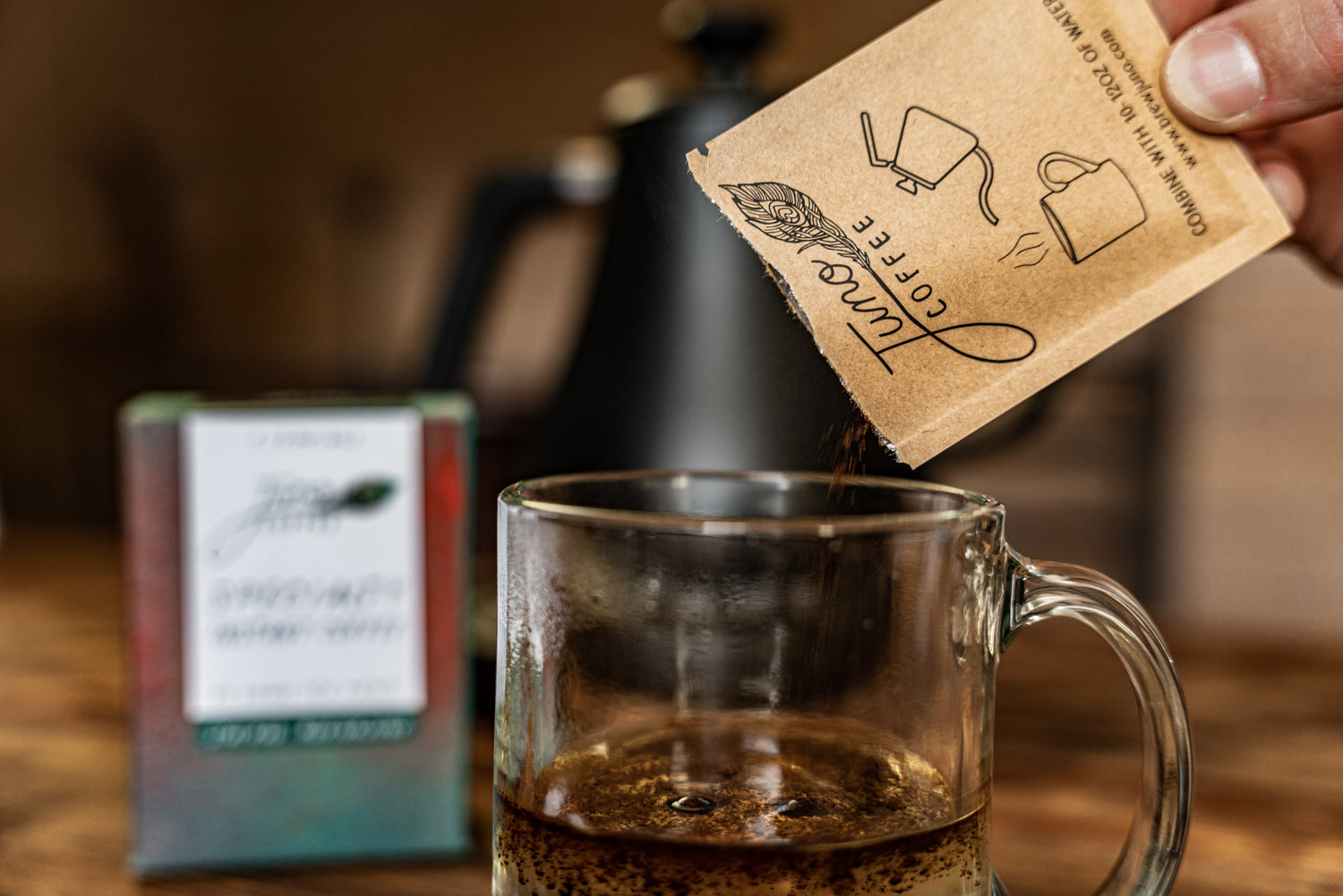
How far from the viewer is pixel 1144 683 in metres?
0.39

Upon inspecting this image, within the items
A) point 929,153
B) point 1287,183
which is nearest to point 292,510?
point 929,153

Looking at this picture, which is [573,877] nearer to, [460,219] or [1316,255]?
[1316,255]

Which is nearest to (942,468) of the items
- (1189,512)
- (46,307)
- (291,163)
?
(1189,512)

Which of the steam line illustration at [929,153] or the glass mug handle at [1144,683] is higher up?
the steam line illustration at [929,153]

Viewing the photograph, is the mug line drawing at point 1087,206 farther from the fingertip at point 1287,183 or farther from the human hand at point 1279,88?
the fingertip at point 1287,183

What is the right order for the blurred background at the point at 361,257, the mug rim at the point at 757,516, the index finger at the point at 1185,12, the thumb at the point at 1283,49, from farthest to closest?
the blurred background at the point at 361,257 < the index finger at the point at 1185,12 < the thumb at the point at 1283,49 < the mug rim at the point at 757,516

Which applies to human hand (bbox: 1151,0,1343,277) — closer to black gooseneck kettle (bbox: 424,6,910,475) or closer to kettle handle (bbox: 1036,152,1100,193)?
kettle handle (bbox: 1036,152,1100,193)

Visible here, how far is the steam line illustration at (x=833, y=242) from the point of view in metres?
0.37

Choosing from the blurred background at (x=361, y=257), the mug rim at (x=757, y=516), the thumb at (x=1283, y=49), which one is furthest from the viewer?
the blurred background at (x=361, y=257)

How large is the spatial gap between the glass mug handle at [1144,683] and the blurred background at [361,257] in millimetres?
2543

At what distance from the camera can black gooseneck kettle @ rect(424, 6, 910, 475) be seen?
23.2 inches

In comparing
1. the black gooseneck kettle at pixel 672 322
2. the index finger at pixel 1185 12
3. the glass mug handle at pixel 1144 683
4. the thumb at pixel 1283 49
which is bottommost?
the glass mug handle at pixel 1144 683

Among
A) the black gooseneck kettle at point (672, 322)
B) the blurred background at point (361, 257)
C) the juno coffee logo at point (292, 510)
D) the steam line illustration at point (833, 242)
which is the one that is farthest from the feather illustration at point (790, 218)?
the blurred background at point (361, 257)

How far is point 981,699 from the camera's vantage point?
38 centimetres
